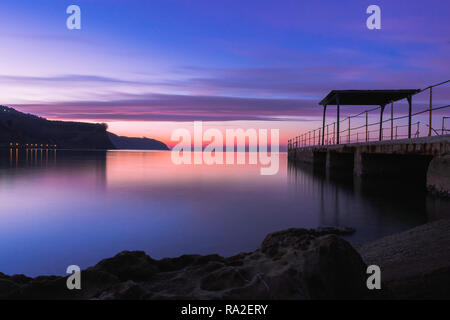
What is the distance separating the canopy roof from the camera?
1561cm

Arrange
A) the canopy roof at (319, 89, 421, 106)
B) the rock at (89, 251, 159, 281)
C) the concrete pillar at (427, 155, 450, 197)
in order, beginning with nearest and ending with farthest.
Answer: the rock at (89, 251, 159, 281), the concrete pillar at (427, 155, 450, 197), the canopy roof at (319, 89, 421, 106)

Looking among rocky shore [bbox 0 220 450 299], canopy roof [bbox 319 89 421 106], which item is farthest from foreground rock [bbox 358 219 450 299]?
canopy roof [bbox 319 89 421 106]

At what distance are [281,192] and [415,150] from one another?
190 inches

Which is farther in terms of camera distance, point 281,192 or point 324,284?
point 281,192

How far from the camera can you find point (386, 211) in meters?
7.58

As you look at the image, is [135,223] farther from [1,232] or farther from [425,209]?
[425,209]

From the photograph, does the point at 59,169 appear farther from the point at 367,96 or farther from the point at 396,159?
the point at 396,159

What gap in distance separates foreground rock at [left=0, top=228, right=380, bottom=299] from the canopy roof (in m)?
15.2

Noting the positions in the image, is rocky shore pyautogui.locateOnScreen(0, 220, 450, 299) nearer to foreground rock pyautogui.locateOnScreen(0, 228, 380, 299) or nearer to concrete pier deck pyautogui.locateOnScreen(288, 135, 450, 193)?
foreground rock pyautogui.locateOnScreen(0, 228, 380, 299)

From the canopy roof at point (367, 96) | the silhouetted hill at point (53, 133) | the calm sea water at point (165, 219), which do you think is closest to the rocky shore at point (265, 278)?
the calm sea water at point (165, 219)

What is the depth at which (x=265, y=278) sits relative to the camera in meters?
2.55

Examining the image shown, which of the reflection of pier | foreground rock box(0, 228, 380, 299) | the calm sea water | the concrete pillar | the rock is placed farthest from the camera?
the reflection of pier

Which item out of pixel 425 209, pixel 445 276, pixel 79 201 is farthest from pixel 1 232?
pixel 425 209

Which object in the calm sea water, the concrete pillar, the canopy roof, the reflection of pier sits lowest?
the calm sea water
